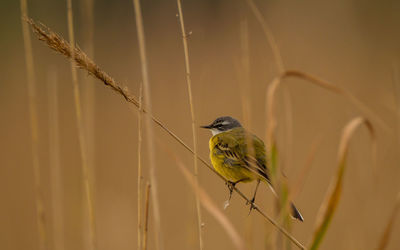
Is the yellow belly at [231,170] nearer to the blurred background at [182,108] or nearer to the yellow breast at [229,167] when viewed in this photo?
the yellow breast at [229,167]

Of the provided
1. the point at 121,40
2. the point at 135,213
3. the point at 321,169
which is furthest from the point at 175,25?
the point at 135,213

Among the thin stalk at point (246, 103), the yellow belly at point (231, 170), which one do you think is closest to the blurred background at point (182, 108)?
the yellow belly at point (231, 170)

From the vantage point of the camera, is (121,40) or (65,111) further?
(121,40)

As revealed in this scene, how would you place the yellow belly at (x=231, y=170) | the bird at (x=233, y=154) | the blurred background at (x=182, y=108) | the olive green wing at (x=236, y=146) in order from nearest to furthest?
1. the olive green wing at (x=236, y=146)
2. the bird at (x=233, y=154)
3. the yellow belly at (x=231, y=170)
4. the blurred background at (x=182, y=108)

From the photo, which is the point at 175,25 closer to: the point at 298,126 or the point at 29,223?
the point at 298,126

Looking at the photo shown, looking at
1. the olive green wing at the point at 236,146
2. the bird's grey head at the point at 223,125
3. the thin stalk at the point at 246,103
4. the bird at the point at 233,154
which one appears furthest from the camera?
the bird's grey head at the point at 223,125

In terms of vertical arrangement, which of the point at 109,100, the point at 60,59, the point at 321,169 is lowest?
the point at 321,169

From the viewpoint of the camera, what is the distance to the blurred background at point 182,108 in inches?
199

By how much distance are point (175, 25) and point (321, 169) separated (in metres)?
6.07

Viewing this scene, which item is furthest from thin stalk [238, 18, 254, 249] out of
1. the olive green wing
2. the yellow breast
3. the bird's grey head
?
the bird's grey head

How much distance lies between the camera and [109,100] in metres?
9.66

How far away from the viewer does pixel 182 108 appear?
8570mm

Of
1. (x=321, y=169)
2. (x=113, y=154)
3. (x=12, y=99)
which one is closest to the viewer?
(x=321, y=169)

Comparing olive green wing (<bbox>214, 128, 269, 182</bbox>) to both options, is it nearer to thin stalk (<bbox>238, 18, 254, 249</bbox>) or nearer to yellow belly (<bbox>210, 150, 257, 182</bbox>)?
yellow belly (<bbox>210, 150, 257, 182</bbox>)
